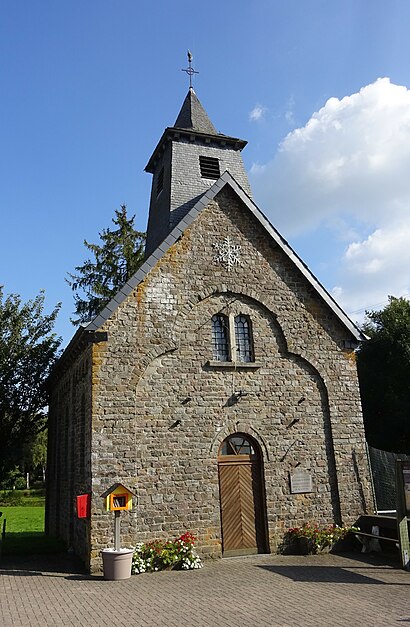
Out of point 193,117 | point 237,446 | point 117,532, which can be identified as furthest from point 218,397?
point 193,117

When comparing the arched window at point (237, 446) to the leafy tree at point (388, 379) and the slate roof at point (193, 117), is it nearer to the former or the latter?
the slate roof at point (193, 117)

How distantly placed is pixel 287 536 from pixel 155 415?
4.83 metres

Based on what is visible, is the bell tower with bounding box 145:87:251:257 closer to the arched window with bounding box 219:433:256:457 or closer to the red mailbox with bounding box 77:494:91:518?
the arched window with bounding box 219:433:256:457

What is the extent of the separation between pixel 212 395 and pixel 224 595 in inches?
207

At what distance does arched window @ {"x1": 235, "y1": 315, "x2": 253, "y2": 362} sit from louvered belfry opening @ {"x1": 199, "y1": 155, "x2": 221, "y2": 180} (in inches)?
243

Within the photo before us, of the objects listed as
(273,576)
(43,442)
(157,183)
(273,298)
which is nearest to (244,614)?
(273,576)

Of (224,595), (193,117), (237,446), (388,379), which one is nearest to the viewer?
(224,595)

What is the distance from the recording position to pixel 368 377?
30.6 metres

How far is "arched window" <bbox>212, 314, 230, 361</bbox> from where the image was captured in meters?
14.6

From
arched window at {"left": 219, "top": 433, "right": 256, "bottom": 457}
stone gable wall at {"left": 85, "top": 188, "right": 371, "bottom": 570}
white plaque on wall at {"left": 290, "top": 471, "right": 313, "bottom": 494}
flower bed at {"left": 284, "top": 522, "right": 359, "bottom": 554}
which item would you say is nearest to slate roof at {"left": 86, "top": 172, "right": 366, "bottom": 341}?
stone gable wall at {"left": 85, "top": 188, "right": 371, "bottom": 570}

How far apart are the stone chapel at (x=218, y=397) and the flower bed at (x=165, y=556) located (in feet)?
0.98

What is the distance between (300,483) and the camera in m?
14.3

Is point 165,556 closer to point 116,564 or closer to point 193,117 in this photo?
point 116,564

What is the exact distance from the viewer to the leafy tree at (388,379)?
28.9m
